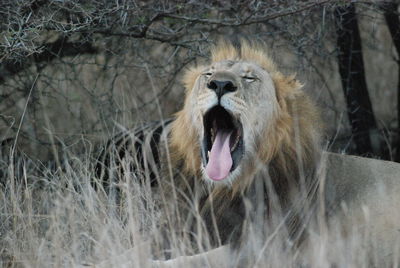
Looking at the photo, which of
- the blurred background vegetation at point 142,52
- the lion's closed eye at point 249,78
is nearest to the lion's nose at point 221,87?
the lion's closed eye at point 249,78

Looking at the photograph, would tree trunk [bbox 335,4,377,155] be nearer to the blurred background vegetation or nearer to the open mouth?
the blurred background vegetation

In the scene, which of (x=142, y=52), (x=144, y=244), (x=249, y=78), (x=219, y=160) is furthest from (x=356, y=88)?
(x=144, y=244)

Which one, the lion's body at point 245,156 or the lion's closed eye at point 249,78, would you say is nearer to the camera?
the lion's body at point 245,156

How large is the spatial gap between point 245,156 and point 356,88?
326 centimetres

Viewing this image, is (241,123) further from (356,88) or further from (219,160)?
(356,88)

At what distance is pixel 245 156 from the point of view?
4.31 meters

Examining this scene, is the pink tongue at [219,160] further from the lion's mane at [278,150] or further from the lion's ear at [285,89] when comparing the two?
the lion's ear at [285,89]

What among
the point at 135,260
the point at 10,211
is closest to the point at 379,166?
the point at 135,260

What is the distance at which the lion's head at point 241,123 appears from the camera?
14.0 ft

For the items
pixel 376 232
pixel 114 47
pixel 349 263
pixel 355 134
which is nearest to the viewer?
pixel 349 263

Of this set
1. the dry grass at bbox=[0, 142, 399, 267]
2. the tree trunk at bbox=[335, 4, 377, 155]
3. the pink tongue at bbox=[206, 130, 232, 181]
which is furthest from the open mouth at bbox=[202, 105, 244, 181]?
the tree trunk at bbox=[335, 4, 377, 155]

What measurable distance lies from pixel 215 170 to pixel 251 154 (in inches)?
8.5

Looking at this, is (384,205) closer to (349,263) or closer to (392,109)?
(349,263)

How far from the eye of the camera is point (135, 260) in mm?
3562
